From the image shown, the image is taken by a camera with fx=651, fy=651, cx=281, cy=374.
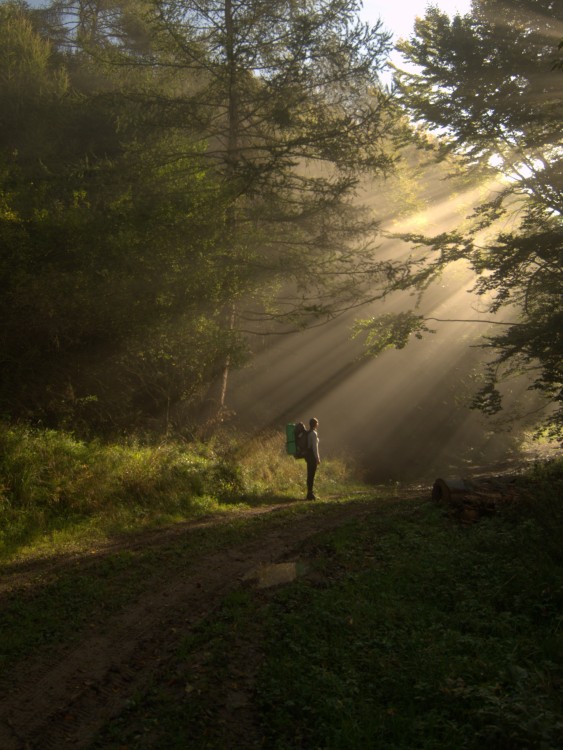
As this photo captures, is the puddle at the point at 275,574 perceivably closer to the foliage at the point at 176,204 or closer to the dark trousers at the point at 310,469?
the foliage at the point at 176,204

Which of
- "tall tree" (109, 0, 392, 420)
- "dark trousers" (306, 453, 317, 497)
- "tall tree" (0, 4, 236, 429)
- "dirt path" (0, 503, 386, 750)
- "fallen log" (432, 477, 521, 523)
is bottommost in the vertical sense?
"dark trousers" (306, 453, 317, 497)

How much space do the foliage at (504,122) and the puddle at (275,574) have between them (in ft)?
23.2

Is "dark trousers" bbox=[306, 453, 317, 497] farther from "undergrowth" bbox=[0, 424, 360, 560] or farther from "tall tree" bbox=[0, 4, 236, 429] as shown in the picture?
"tall tree" bbox=[0, 4, 236, 429]

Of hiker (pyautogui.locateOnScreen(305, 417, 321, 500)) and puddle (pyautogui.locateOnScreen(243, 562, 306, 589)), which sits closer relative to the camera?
puddle (pyautogui.locateOnScreen(243, 562, 306, 589))

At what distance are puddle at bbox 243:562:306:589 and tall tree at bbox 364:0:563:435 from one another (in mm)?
7029

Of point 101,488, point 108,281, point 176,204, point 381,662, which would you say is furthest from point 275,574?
point 176,204

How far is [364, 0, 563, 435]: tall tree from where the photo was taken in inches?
539

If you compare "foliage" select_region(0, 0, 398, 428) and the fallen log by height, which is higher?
"foliage" select_region(0, 0, 398, 428)

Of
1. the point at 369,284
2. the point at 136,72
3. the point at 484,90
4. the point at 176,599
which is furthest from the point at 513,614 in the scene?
the point at 136,72

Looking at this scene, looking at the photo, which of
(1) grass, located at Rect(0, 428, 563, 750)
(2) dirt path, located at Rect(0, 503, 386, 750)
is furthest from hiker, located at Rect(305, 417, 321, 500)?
(2) dirt path, located at Rect(0, 503, 386, 750)

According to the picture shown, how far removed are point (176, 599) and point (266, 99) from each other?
14.5 metres

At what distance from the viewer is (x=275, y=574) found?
802cm

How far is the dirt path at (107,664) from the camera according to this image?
4508 millimetres

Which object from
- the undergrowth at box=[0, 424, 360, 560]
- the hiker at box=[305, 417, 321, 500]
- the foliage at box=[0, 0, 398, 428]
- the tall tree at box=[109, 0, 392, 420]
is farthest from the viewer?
the tall tree at box=[109, 0, 392, 420]
